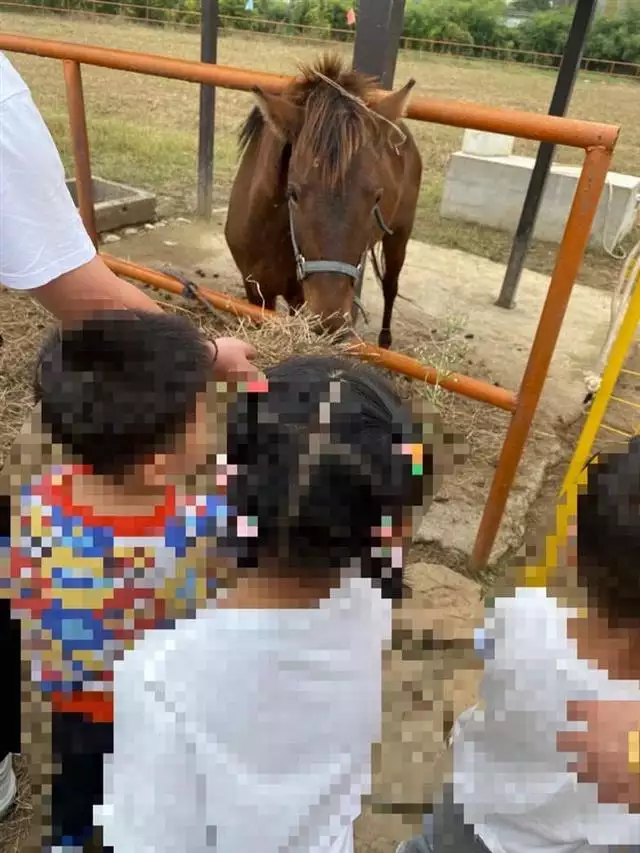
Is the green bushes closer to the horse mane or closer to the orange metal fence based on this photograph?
the orange metal fence

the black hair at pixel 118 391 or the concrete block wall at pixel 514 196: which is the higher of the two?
the black hair at pixel 118 391

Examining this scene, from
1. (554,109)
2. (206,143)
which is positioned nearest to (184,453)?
(554,109)

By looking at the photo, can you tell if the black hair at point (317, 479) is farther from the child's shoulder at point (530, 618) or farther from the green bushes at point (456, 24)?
the green bushes at point (456, 24)

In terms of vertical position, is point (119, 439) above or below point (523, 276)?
above

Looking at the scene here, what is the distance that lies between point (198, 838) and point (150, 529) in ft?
1.44

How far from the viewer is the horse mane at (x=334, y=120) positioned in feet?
8.04

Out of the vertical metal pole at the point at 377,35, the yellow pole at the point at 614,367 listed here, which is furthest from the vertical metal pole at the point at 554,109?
the yellow pole at the point at 614,367

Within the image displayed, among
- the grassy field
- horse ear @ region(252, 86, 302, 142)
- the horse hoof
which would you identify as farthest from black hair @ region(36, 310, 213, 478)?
the grassy field

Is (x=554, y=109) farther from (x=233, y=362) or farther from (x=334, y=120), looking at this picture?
(x=233, y=362)

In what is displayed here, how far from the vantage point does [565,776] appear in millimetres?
930

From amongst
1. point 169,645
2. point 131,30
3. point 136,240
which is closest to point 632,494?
point 169,645

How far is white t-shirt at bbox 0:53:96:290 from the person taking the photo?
1206 mm

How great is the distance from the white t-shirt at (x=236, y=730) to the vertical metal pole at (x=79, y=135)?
7.42 feet

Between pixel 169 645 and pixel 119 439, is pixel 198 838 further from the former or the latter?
pixel 119 439
